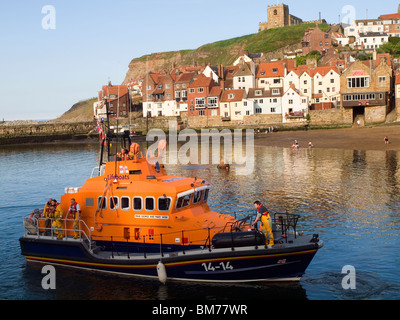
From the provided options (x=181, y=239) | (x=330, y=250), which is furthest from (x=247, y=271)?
(x=330, y=250)

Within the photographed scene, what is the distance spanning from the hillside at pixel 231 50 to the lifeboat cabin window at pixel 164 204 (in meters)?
103

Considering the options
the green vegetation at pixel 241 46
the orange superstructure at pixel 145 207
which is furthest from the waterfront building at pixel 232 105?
the orange superstructure at pixel 145 207

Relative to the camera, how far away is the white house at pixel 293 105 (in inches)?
3300

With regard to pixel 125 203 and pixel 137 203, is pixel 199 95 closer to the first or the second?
pixel 125 203

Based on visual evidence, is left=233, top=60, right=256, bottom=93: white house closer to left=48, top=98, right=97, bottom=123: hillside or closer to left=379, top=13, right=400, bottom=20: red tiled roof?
left=48, top=98, right=97, bottom=123: hillside

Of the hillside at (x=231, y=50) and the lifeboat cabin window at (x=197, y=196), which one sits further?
the hillside at (x=231, y=50)

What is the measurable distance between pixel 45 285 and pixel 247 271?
7614 mm

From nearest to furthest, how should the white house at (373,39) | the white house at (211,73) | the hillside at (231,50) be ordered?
the white house at (211,73) → the white house at (373,39) → the hillside at (231,50)

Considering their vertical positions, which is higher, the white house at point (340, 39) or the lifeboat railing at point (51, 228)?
the white house at point (340, 39)

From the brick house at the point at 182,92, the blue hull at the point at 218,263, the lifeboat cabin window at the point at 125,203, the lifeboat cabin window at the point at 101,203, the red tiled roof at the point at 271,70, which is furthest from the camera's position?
the brick house at the point at 182,92

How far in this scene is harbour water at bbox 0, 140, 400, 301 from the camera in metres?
16.8

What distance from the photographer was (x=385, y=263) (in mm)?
18984

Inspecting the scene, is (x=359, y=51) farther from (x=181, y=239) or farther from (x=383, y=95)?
(x=181, y=239)

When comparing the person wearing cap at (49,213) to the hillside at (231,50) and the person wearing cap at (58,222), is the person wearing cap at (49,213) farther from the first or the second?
the hillside at (231,50)
